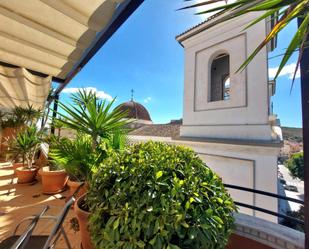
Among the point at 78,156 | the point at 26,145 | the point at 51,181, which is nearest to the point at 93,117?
the point at 78,156

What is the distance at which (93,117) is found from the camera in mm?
2242

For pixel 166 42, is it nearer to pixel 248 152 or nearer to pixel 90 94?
pixel 248 152

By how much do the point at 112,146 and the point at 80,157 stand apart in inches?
17.6

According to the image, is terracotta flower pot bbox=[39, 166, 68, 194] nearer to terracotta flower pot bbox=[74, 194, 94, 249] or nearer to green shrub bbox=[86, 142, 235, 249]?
terracotta flower pot bbox=[74, 194, 94, 249]

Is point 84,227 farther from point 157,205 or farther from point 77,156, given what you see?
point 157,205

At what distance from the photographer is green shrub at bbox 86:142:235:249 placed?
3.47 feet

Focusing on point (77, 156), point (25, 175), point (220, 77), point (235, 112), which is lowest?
point (25, 175)

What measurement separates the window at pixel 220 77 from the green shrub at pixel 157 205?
6528mm

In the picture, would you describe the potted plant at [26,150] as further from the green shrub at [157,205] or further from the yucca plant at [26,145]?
the green shrub at [157,205]

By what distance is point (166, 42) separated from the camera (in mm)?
6992

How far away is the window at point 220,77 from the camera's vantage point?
754cm

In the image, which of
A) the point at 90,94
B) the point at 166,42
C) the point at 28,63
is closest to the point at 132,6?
the point at 90,94

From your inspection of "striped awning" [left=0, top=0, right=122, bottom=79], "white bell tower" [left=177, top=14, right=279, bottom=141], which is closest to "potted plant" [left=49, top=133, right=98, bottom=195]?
"striped awning" [left=0, top=0, right=122, bottom=79]

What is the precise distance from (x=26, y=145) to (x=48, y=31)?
11.1ft
